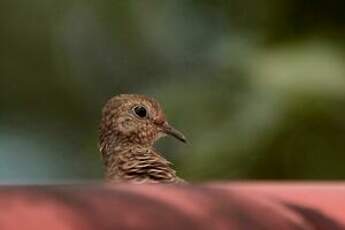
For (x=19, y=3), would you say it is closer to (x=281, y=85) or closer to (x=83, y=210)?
(x=281, y=85)

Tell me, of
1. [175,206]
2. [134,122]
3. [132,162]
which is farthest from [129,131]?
[175,206]

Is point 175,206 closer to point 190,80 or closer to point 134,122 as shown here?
point 134,122

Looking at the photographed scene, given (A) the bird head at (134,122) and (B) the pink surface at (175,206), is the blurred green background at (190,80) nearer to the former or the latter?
(A) the bird head at (134,122)

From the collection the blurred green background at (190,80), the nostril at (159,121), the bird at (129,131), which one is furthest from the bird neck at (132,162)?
the blurred green background at (190,80)

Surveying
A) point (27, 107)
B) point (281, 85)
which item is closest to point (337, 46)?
point (281, 85)

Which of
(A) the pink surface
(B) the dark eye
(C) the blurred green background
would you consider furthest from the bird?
(A) the pink surface

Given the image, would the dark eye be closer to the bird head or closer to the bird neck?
the bird head

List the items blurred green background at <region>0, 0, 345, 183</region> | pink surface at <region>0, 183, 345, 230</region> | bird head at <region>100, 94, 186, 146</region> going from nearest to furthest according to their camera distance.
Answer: pink surface at <region>0, 183, 345, 230</region> < bird head at <region>100, 94, 186, 146</region> < blurred green background at <region>0, 0, 345, 183</region>
